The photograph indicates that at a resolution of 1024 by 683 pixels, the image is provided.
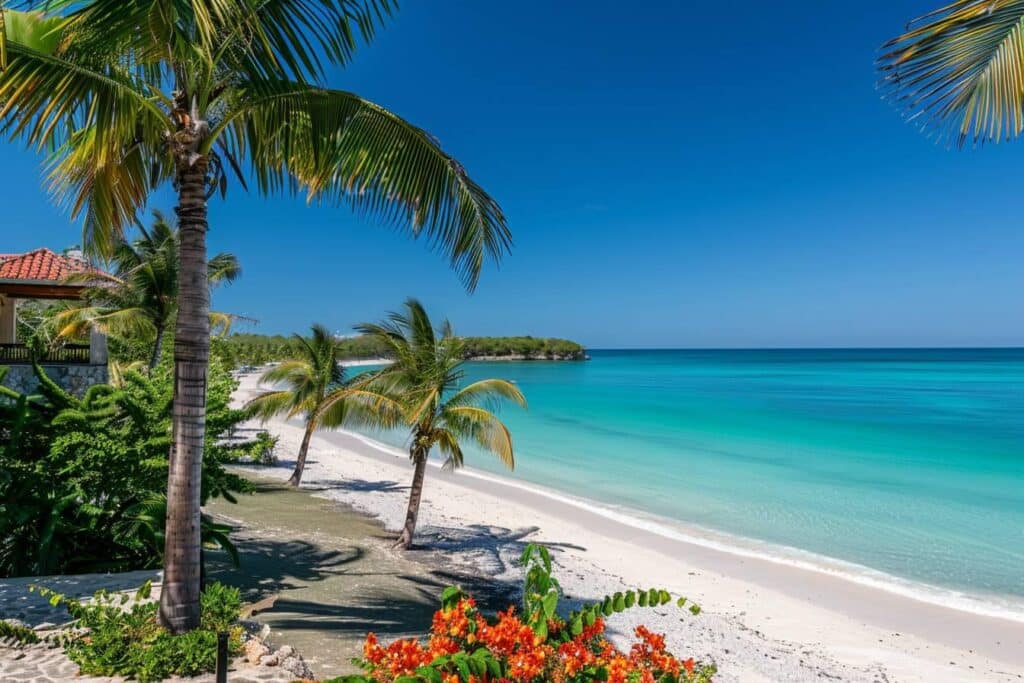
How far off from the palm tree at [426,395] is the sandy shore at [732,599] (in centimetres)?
184

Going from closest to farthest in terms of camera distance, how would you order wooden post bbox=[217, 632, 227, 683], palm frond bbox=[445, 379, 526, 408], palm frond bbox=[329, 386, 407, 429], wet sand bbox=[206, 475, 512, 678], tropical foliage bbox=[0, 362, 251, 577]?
wooden post bbox=[217, 632, 227, 683]
wet sand bbox=[206, 475, 512, 678]
tropical foliage bbox=[0, 362, 251, 577]
palm frond bbox=[445, 379, 526, 408]
palm frond bbox=[329, 386, 407, 429]

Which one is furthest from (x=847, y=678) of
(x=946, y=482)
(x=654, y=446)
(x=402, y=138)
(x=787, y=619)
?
(x=654, y=446)

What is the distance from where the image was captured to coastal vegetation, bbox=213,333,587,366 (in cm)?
1038

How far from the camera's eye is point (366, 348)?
1025cm

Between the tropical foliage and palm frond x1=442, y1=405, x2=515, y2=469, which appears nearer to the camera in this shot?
the tropical foliage

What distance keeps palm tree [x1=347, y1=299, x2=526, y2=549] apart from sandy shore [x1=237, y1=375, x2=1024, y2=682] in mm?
1842

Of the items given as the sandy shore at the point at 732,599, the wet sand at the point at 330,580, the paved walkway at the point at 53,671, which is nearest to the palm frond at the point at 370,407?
the wet sand at the point at 330,580

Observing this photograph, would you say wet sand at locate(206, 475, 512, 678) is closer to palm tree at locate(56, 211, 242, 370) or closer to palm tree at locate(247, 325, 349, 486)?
palm tree at locate(247, 325, 349, 486)

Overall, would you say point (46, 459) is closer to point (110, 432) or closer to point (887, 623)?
point (110, 432)

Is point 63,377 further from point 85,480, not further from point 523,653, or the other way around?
point 523,653

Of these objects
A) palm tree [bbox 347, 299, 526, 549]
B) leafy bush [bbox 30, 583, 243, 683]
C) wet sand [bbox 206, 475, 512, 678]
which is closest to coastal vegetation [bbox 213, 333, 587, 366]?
palm tree [bbox 347, 299, 526, 549]

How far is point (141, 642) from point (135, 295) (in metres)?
11.8

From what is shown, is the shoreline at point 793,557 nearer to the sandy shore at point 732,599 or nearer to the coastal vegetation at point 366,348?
the sandy shore at point 732,599

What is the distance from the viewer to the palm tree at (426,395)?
31.2 ft
